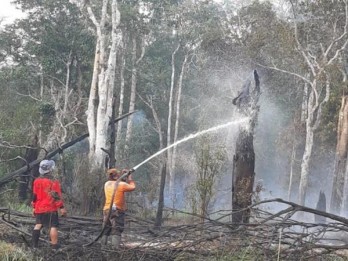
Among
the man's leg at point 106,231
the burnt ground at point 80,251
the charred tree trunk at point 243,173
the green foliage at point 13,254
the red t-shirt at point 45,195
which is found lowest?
the green foliage at point 13,254

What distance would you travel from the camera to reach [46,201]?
29.9ft

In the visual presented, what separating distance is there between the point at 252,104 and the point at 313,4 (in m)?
14.8

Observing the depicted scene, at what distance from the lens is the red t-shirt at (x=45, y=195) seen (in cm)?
904

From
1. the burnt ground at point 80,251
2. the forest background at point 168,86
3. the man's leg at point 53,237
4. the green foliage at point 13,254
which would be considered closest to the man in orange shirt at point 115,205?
the burnt ground at point 80,251

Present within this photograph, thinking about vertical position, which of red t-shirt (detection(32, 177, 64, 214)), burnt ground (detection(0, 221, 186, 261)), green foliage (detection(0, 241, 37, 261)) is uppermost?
red t-shirt (detection(32, 177, 64, 214))

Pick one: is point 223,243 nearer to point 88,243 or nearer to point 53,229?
point 88,243

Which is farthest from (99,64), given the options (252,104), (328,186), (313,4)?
(328,186)

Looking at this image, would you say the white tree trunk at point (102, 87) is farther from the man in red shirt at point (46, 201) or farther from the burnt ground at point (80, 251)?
the man in red shirt at point (46, 201)

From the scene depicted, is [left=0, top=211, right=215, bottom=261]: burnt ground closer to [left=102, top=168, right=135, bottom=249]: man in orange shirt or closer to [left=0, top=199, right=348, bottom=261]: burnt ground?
[left=0, top=199, right=348, bottom=261]: burnt ground

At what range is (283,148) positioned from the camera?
33.7 m


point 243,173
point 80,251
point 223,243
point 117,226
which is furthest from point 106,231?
point 243,173

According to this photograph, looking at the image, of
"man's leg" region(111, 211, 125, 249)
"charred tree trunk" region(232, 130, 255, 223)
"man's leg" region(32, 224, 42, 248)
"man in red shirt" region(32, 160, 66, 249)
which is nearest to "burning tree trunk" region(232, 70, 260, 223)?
→ "charred tree trunk" region(232, 130, 255, 223)

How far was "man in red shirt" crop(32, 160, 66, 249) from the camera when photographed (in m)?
9.05

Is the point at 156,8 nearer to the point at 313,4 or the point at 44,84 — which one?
the point at 44,84
